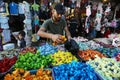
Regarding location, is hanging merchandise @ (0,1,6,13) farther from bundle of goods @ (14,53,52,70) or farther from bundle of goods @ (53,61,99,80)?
bundle of goods @ (53,61,99,80)

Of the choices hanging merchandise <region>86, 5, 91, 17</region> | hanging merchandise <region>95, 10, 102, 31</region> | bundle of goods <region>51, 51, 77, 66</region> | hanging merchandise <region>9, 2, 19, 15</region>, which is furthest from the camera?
hanging merchandise <region>95, 10, 102, 31</region>

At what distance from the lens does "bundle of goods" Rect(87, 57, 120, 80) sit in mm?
1895

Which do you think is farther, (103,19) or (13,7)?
(103,19)

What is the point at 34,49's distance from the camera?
2707 mm

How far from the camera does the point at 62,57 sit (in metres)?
2.30

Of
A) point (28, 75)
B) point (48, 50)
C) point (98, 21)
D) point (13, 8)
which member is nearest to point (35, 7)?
point (13, 8)

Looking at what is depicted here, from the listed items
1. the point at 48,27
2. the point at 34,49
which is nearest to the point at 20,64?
the point at 34,49

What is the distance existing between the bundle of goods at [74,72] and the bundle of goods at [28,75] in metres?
0.10

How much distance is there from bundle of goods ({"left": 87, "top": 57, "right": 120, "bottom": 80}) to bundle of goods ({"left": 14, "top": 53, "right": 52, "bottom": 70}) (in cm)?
54

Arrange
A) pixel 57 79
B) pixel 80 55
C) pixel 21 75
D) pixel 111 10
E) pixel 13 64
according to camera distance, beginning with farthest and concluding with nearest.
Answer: pixel 111 10
pixel 80 55
pixel 13 64
pixel 21 75
pixel 57 79

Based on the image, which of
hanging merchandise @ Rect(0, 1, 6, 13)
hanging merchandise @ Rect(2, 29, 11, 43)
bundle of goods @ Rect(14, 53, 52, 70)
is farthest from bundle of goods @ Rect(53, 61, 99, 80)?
hanging merchandise @ Rect(2, 29, 11, 43)

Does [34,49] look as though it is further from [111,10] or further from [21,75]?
[111,10]

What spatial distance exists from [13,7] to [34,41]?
1158mm

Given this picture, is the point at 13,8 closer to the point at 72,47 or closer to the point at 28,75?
the point at 72,47
